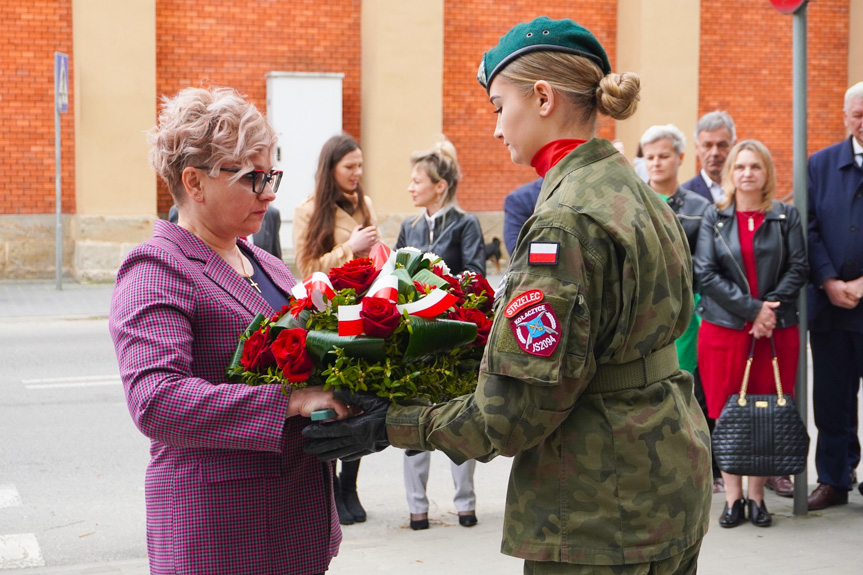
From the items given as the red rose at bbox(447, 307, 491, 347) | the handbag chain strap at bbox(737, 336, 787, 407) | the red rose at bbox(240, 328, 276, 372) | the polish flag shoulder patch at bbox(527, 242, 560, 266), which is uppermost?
the polish flag shoulder patch at bbox(527, 242, 560, 266)

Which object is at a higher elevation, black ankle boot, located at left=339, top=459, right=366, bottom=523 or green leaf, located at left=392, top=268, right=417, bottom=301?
green leaf, located at left=392, top=268, right=417, bottom=301

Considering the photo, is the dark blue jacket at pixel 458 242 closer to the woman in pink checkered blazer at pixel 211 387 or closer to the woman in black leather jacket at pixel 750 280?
the woman in black leather jacket at pixel 750 280

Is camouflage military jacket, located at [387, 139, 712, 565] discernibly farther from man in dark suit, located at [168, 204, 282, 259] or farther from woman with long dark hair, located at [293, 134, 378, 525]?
man in dark suit, located at [168, 204, 282, 259]

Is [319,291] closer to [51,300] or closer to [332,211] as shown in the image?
[332,211]

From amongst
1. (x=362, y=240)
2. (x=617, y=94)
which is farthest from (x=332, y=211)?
(x=617, y=94)

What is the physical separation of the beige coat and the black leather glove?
339 cm

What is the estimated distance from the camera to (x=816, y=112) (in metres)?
20.4

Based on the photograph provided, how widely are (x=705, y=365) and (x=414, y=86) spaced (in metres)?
12.0

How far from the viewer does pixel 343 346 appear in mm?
2453

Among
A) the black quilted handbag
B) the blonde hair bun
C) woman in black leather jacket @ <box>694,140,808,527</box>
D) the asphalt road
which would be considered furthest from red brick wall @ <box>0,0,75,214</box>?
the blonde hair bun

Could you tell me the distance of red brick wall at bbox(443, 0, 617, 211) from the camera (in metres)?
18.2

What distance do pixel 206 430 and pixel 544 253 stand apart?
2.97 feet

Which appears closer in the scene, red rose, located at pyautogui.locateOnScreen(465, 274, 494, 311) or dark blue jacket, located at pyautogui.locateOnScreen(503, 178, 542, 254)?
red rose, located at pyautogui.locateOnScreen(465, 274, 494, 311)

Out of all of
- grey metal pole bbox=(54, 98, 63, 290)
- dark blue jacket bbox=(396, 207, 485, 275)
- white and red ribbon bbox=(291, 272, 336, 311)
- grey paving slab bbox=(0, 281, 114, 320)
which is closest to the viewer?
white and red ribbon bbox=(291, 272, 336, 311)
